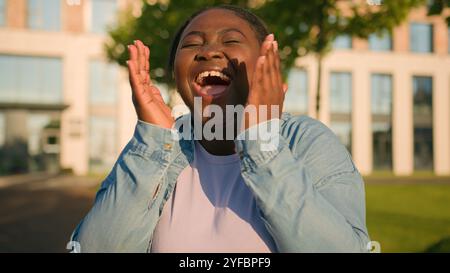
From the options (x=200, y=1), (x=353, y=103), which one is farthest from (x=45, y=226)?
(x=353, y=103)

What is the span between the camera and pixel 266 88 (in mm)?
1000

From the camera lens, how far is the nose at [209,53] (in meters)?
1.22

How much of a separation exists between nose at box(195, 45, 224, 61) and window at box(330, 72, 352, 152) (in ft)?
89.3

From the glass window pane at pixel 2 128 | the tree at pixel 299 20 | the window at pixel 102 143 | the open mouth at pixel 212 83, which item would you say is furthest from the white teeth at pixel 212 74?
the glass window pane at pixel 2 128

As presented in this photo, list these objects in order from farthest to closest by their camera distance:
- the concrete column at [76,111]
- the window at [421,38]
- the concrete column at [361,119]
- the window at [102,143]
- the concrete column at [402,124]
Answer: the window at [421,38] < the concrete column at [402,124] < the concrete column at [361,119] < the window at [102,143] < the concrete column at [76,111]

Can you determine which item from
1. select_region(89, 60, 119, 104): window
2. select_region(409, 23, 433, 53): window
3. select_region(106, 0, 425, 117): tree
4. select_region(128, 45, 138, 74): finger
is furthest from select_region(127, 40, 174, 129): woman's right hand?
select_region(409, 23, 433, 53): window

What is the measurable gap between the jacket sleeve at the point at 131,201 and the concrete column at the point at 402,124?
2961cm

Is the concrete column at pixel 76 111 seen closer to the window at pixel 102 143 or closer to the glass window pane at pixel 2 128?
the window at pixel 102 143

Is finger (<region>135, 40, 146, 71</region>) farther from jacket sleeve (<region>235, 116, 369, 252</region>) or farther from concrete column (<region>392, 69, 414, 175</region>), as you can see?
concrete column (<region>392, 69, 414, 175</region>)

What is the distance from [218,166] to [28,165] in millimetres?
25772

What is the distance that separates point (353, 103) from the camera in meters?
27.9

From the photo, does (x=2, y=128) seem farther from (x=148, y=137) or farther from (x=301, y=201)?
(x=301, y=201)

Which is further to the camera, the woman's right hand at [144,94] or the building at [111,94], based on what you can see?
the building at [111,94]

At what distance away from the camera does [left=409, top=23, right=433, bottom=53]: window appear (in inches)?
1151
